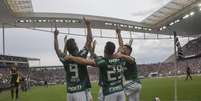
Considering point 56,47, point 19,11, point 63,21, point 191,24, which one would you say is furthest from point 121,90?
point 191,24

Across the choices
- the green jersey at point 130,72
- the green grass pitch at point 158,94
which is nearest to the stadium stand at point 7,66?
the green grass pitch at point 158,94

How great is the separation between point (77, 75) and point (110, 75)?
0.88 m

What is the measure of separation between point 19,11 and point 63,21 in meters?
9.22

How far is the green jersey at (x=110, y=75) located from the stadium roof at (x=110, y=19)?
47522mm

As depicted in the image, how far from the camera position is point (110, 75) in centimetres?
1173

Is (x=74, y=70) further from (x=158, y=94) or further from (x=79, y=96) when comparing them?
(x=158, y=94)

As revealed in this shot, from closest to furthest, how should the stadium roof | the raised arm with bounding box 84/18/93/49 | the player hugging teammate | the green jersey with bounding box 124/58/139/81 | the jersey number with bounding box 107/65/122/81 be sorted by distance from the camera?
the raised arm with bounding box 84/18/93/49 → the player hugging teammate → the jersey number with bounding box 107/65/122/81 → the green jersey with bounding box 124/58/139/81 → the stadium roof

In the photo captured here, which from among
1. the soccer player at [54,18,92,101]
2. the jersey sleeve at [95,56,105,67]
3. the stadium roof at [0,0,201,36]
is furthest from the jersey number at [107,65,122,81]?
the stadium roof at [0,0,201,36]

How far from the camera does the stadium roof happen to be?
2650 inches

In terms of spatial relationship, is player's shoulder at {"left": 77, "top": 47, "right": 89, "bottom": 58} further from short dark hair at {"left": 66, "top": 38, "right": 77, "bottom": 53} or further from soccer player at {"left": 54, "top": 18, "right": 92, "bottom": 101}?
short dark hair at {"left": 66, "top": 38, "right": 77, "bottom": 53}

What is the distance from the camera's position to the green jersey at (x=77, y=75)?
11.2 meters

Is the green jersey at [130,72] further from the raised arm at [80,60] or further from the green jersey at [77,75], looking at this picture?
the raised arm at [80,60]

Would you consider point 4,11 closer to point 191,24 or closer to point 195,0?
point 195,0

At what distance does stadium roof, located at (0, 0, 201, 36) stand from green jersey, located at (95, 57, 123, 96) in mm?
47522
